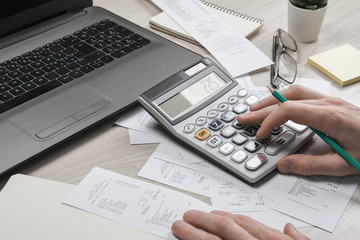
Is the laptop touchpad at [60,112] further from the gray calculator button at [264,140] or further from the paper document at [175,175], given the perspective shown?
the gray calculator button at [264,140]

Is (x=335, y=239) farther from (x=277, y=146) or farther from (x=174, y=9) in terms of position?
(x=174, y=9)

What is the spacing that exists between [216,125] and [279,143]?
4.0 inches

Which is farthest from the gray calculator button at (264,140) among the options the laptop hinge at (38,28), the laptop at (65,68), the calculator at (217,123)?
the laptop hinge at (38,28)

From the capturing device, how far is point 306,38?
3.22ft

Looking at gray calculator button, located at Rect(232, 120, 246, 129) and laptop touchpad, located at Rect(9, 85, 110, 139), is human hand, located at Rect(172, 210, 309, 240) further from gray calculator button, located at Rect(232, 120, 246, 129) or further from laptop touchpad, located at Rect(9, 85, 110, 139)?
laptop touchpad, located at Rect(9, 85, 110, 139)

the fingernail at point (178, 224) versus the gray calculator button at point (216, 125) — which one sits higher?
the gray calculator button at point (216, 125)

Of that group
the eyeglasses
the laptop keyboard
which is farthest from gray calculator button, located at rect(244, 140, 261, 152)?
the laptop keyboard

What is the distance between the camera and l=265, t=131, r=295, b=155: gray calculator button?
0.67m

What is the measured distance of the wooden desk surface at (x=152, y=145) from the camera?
0.69 metres

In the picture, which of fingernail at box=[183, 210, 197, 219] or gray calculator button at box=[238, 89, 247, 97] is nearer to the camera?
fingernail at box=[183, 210, 197, 219]

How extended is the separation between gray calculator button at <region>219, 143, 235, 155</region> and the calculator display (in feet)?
0.33

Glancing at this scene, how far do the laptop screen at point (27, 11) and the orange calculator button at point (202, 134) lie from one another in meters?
0.50

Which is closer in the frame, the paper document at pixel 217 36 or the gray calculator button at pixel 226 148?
the gray calculator button at pixel 226 148

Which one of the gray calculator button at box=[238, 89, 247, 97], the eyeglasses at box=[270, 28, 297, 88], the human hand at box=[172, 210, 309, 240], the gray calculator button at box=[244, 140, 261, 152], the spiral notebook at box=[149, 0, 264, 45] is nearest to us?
the human hand at box=[172, 210, 309, 240]
